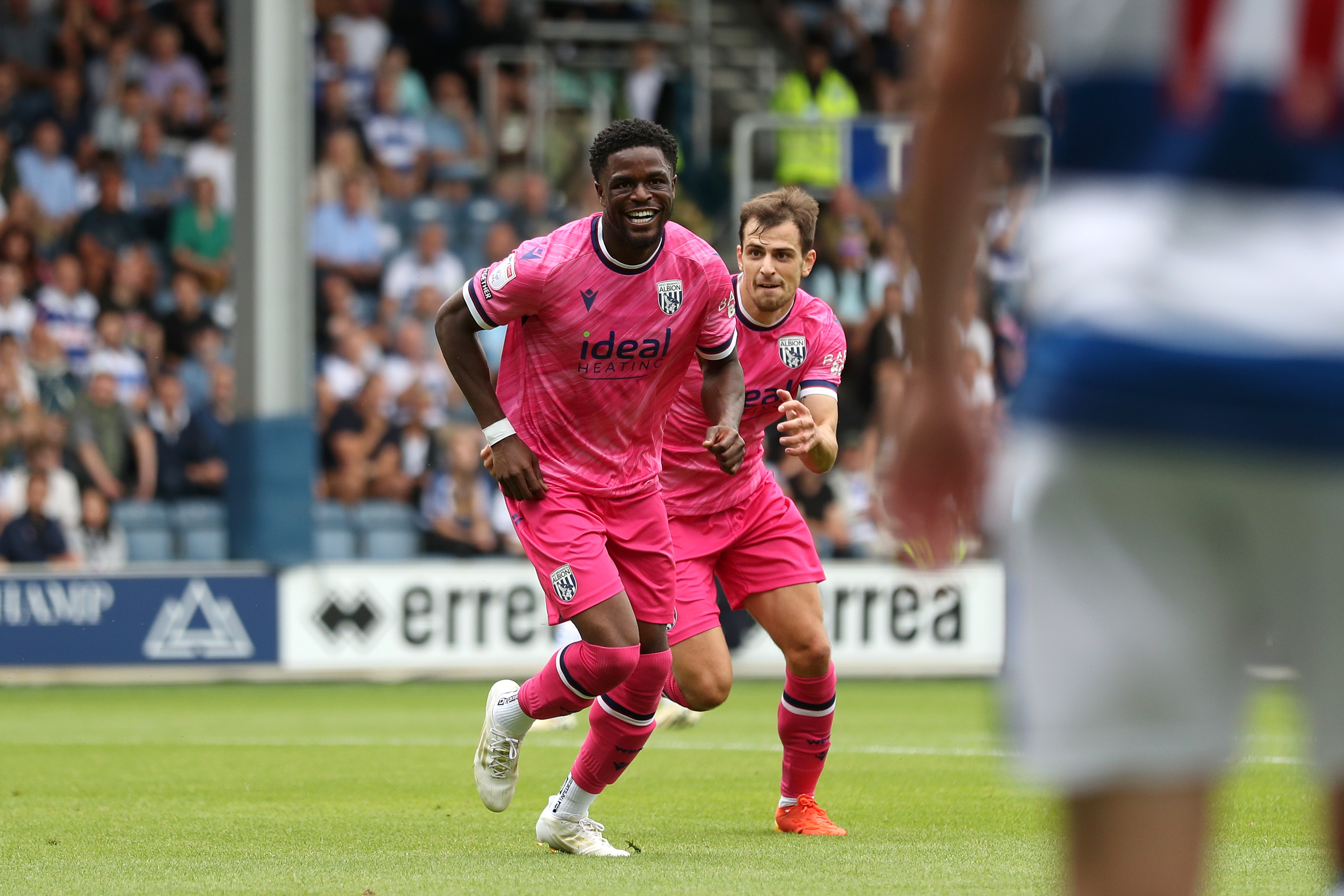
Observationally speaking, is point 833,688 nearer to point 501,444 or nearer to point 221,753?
point 501,444

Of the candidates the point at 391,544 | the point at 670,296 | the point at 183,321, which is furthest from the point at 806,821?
the point at 183,321

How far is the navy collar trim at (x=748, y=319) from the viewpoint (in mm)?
7496

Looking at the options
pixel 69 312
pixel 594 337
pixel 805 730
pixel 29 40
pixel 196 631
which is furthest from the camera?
pixel 29 40

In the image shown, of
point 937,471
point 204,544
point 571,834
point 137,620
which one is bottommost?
point 137,620

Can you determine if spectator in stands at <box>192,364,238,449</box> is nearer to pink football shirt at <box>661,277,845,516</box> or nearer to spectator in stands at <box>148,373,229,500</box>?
spectator in stands at <box>148,373,229,500</box>

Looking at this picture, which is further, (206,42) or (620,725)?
(206,42)

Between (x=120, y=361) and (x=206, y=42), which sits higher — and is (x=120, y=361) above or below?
below

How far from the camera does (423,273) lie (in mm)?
18312

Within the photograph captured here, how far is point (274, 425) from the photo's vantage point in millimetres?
15609

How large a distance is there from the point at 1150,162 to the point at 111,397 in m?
14.8

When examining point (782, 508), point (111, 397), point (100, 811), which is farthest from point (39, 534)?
point (782, 508)

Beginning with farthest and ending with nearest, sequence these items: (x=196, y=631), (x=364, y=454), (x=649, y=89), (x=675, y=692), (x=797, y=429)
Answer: (x=649, y=89), (x=364, y=454), (x=196, y=631), (x=675, y=692), (x=797, y=429)

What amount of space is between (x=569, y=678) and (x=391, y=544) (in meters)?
10.2

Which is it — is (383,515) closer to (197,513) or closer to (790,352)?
(197,513)
